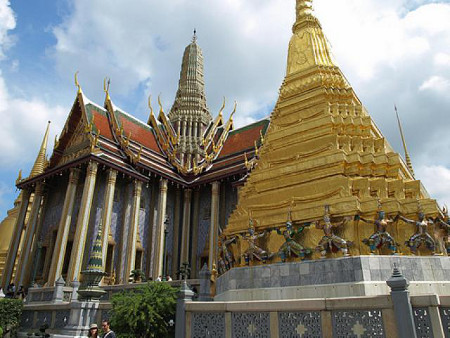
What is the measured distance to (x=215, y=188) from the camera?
22.3 meters

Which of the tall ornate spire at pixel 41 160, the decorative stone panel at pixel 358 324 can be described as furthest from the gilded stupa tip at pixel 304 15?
Result: the tall ornate spire at pixel 41 160

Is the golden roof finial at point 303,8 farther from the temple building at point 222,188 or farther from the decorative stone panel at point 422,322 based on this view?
the decorative stone panel at point 422,322

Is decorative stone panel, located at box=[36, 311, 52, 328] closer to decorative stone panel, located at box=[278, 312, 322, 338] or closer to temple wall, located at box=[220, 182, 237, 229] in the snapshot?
decorative stone panel, located at box=[278, 312, 322, 338]

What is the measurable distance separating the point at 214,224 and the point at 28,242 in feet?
33.8

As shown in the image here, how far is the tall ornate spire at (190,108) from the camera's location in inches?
1025

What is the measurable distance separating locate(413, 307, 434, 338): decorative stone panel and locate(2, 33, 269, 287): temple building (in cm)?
1477

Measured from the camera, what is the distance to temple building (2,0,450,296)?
29.6 ft

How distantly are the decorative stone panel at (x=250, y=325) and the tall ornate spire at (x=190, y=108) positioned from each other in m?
19.6

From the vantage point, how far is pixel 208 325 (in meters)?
5.96

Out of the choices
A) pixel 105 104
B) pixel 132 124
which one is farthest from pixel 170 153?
pixel 105 104

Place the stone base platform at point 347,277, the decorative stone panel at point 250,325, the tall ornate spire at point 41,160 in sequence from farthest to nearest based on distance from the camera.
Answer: the tall ornate spire at point 41,160, the stone base platform at point 347,277, the decorative stone panel at point 250,325

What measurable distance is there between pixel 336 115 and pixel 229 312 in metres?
7.53

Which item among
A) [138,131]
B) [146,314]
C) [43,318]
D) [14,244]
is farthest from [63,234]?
[146,314]

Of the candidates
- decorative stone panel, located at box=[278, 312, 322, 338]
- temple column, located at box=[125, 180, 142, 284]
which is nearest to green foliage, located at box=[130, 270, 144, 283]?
temple column, located at box=[125, 180, 142, 284]
